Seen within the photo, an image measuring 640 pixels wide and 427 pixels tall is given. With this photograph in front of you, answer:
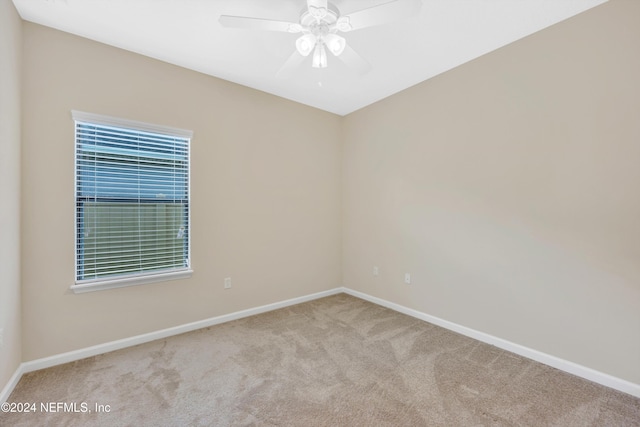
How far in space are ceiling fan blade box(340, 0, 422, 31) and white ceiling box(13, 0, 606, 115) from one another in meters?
0.38

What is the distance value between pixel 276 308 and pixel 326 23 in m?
3.02

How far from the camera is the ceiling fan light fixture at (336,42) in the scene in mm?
1880

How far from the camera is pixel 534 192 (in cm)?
234

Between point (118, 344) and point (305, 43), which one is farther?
point (118, 344)

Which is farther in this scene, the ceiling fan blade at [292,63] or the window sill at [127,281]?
the window sill at [127,281]

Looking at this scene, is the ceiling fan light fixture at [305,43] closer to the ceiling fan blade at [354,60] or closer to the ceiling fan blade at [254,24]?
the ceiling fan blade at [254,24]

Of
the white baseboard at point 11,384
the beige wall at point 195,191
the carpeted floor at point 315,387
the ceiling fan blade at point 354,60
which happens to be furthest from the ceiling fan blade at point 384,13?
the white baseboard at point 11,384

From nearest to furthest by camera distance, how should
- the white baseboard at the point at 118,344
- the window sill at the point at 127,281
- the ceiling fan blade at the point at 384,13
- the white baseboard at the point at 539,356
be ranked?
the ceiling fan blade at the point at 384,13, the white baseboard at the point at 539,356, the white baseboard at the point at 118,344, the window sill at the point at 127,281

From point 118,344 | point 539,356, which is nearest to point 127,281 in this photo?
point 118,344

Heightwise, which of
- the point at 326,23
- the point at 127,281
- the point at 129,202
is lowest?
the point at 127,281

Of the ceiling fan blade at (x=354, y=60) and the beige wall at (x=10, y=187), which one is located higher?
the ceiling fan blade at (x=354, y=60)

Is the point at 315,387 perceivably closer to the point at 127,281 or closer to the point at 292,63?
the point at 127,281

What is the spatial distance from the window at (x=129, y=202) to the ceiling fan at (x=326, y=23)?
4.91 feet

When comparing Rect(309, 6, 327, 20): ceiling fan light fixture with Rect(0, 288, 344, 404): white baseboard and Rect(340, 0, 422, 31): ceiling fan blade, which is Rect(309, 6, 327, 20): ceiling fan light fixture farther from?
Rect(0, 288, 344, 404): white baseboard
